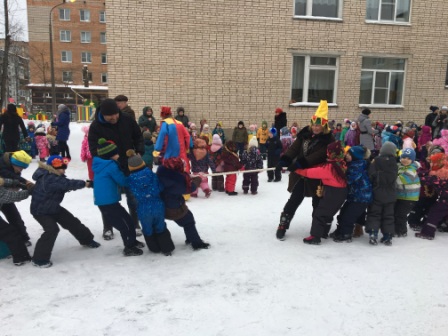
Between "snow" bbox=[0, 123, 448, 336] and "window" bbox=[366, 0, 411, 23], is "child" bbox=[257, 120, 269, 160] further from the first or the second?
"snow" bbox=[0, 123, 448, 336]

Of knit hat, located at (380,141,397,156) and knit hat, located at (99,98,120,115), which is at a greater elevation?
knit hat, located at (99,98,120,115)

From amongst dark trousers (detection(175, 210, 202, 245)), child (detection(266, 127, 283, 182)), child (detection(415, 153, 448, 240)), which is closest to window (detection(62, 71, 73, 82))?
child (detection(266, 127, 283, 182))

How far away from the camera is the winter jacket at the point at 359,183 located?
4289 mm

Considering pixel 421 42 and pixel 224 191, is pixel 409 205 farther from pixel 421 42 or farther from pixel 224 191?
pixel 421 42

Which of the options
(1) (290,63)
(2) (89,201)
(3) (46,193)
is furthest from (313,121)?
(1) (290,63)

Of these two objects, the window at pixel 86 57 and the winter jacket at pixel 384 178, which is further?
the window at pixel 86 57

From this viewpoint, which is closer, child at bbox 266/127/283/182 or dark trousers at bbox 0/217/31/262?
dark trousers at bbox 0/217/31/262

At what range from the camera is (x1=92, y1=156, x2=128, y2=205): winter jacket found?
3.86 metres

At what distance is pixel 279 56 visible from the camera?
39.7ft

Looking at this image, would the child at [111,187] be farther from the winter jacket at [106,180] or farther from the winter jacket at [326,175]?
the winter jacket at [326,175]

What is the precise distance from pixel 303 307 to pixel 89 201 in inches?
188

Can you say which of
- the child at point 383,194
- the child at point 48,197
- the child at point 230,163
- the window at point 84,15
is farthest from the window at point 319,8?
the window at point 84,15

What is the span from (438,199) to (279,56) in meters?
8.63

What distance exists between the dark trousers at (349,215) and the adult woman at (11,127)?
27.8ft
